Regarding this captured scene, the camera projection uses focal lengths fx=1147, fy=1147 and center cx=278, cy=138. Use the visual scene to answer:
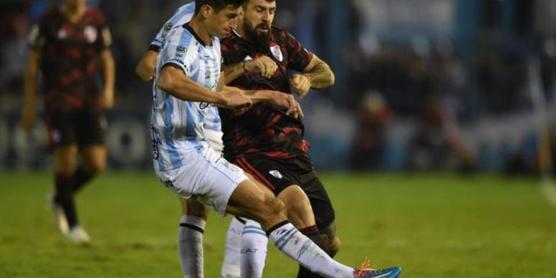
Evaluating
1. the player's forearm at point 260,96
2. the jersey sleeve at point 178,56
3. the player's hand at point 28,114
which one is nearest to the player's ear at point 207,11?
the jersey sleeve at point 178,56

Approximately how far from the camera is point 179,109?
287 inches

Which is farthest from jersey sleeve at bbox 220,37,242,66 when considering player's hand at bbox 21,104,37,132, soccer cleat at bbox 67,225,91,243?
player's hand at bbox 21,104,37,132

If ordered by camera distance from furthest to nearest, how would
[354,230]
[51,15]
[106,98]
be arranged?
[354,230], [106,98], [51,15]

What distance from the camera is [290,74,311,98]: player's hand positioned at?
317 inches

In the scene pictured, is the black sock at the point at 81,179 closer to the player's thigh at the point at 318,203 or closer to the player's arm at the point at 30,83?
the player's arm at the point at 30,83

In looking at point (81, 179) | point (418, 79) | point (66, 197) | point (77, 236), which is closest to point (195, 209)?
point (77, 236)

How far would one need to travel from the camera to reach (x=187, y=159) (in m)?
7.28

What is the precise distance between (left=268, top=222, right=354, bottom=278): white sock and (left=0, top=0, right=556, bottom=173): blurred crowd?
20508mm

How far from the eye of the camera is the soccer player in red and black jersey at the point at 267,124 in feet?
26.4

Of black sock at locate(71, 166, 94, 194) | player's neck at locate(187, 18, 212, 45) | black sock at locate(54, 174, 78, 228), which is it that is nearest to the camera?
player's neck at locate(187, 18, 212, 45)

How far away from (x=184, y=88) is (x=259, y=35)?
126 cm

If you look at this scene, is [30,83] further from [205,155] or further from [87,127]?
[205,155]

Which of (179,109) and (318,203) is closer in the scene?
(179,109)

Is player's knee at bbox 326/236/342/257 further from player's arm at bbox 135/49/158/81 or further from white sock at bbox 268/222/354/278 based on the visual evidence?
player's arm at bbox 135/49/158/81
